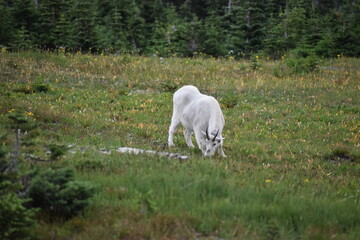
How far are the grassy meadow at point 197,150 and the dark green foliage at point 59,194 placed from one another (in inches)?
7.6

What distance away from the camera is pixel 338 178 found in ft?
29.6

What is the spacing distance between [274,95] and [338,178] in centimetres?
999

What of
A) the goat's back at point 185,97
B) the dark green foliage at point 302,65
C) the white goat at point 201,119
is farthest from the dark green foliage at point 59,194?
the dark green foliage at point 302,65

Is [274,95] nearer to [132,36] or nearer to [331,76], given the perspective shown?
[331,76]

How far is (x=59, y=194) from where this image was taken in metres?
5.30

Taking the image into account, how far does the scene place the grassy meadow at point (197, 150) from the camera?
18.3 ft

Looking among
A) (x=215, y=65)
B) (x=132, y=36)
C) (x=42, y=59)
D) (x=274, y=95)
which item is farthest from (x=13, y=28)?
(x=274, y=95)

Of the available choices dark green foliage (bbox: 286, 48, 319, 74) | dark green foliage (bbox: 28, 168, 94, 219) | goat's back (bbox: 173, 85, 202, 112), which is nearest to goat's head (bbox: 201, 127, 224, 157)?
goat's back (bbox: 173, 85, 202, 112)

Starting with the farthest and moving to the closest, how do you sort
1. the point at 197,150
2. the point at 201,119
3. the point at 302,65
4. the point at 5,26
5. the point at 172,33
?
the point at 172,33
the point at 5,26
the point at 302,65
the point at 197,150
the point at 201,119

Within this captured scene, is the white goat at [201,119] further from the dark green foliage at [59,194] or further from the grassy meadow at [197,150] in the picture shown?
the dark green foliage at [59,194]

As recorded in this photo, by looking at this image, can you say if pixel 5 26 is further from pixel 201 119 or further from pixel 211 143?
pixel 211 143

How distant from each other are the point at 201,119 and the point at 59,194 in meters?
5.76

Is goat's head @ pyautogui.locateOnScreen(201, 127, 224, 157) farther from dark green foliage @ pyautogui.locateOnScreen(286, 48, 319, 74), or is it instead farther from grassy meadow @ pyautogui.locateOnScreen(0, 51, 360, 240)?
dark green foliage @ pyautogui.locateOnScreen(286, 48, 319, 74)

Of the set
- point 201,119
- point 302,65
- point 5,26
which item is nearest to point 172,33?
point 5,26
